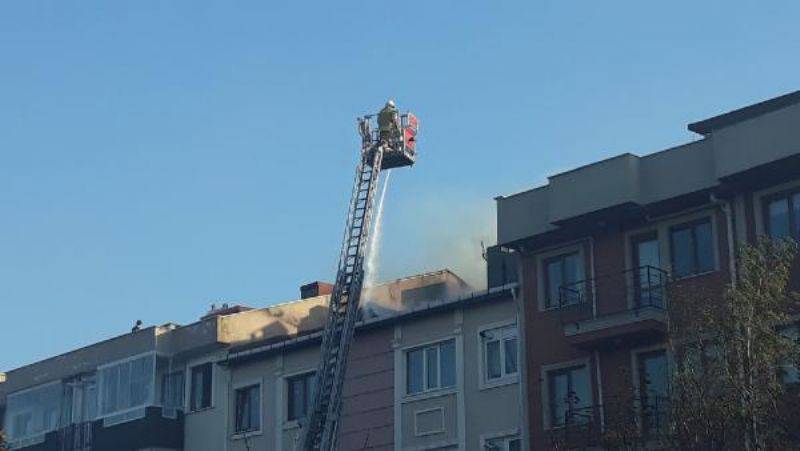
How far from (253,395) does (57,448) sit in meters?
8.50

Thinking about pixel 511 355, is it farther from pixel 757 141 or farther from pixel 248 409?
pixel 248 409

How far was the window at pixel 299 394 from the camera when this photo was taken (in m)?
45.3

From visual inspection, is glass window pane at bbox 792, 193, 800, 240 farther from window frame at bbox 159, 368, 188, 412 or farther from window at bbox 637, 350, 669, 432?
window frame at bbox 159, 368, 188, 412

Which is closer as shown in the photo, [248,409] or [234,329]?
[248,409]

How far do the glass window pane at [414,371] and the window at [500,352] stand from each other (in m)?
2.39

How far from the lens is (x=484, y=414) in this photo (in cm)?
4041

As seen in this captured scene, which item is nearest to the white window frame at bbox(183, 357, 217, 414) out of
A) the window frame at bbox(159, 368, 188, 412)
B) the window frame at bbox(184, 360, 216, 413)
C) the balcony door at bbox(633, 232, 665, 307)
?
the window frame at bbox(184, 360, 216, 413)

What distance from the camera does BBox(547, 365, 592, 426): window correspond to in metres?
38.1

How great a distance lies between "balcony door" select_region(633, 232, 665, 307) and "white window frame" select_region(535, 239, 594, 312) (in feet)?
4.46

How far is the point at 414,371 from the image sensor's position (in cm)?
4284

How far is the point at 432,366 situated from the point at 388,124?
7342 millimetres

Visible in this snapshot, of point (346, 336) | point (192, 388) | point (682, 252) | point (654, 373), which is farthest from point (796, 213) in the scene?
point (192, 388)

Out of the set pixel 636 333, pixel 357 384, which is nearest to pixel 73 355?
pixel 357 384

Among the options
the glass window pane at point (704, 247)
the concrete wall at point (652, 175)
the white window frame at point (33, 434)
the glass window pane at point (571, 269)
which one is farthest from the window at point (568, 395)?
the white window frame at point (33, 434)
